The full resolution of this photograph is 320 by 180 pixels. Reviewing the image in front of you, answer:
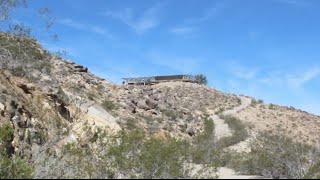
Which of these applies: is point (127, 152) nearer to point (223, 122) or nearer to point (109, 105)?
point (109, 105)

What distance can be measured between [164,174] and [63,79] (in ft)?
91.6

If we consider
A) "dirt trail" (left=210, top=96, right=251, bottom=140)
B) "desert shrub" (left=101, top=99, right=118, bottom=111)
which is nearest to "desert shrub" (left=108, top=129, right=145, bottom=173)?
"desert shrub" (left=101, top=99, right=118, bottom=111)

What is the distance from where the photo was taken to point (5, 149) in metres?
15.5

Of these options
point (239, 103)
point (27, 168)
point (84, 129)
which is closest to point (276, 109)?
point (239, 103)

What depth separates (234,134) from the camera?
1754 inches

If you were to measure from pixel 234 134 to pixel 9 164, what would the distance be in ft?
108

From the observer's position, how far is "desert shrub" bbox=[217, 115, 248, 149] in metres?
39.1

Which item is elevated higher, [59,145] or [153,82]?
[153,82]

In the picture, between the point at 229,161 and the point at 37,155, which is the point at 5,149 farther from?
the point at 229,161

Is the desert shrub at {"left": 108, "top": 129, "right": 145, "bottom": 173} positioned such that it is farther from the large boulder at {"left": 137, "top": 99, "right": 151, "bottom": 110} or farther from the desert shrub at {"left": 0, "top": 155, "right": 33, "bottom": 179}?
the large boulder at {"left": 137, "top": 99, "right": 151, "bottom": 110}

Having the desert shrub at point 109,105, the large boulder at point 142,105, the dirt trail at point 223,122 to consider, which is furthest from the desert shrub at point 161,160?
the dirt trail at point 223,122

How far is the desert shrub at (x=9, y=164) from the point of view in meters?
11.6

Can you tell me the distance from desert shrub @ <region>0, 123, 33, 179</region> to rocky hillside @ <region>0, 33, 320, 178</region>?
48mm

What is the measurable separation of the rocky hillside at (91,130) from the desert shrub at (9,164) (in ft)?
0.16
